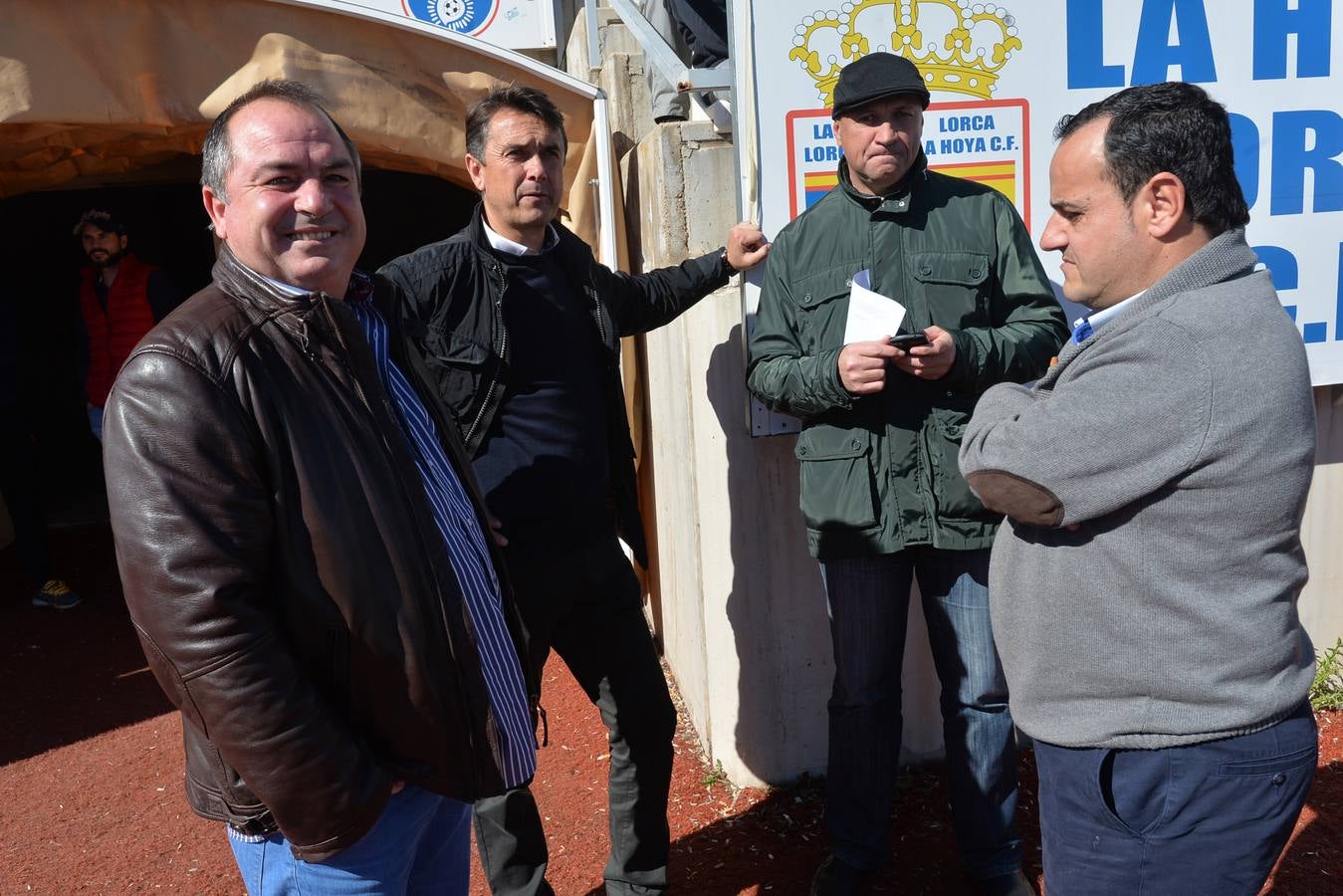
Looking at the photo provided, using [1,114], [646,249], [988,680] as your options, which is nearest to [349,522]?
[988,680]

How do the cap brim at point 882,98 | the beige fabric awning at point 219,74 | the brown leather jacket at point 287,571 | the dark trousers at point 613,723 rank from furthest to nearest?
the beige fabric awning at point 219,74, the dark trousers at point 613,723, the cap brim at point 882,98, the brown leather jacket at point 287,571

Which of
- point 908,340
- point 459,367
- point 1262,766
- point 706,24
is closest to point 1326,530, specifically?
point 908,340

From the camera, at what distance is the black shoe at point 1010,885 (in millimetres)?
2911

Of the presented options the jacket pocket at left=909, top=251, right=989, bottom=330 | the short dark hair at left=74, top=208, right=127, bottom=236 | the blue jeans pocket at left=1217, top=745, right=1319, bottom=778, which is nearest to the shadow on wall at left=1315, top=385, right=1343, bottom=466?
the jacket pocket at left=909, top=251, right=989, bottom=330

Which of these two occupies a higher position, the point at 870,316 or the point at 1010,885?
the point at 870,316

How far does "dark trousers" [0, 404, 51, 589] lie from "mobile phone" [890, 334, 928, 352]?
5520 mm

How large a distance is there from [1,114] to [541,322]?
252 centimetres

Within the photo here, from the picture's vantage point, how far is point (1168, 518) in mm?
1618

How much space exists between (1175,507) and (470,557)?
1164mm

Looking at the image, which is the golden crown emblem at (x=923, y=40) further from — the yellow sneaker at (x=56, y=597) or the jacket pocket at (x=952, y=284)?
the yellow sneaker at (x=56, y=597)

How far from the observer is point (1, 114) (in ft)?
12.9

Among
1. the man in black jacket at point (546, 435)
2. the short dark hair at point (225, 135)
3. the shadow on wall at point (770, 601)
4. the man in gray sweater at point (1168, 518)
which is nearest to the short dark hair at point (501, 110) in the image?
the man in black jacket at point (546, 435)

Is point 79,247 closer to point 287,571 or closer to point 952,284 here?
point 952,284

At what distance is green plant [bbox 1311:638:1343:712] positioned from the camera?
405 cm
